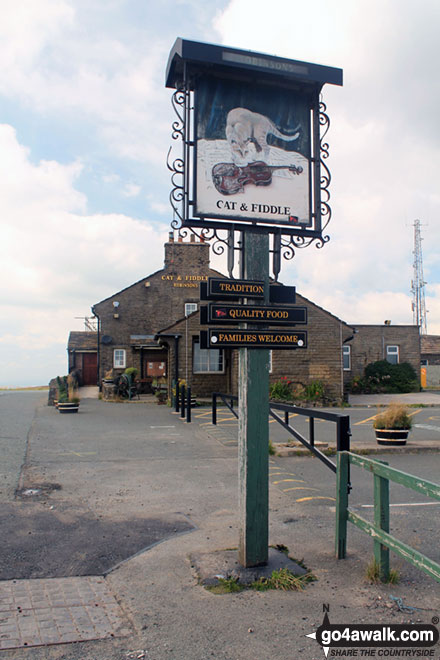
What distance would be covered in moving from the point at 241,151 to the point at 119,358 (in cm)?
2791

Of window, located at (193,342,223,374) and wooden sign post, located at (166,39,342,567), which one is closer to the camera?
wooden sign post, located at (166,39,342,567)

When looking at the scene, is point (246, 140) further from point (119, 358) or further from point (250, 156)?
point (119, 358)

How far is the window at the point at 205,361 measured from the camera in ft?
87.7

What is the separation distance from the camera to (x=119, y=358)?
32500mm

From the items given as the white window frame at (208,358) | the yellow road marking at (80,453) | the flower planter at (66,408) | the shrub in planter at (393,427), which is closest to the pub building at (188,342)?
the white window frame at (208,358)

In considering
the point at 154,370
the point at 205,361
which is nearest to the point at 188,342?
the point at 205,361

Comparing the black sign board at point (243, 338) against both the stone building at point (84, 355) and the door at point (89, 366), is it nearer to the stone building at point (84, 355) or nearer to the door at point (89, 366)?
the stone building at point (84, 355)

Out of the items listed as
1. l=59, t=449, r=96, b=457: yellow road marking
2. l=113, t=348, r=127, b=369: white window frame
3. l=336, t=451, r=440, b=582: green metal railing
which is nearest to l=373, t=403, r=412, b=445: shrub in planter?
l=59, t=449, r=96, b=457: yellow road marking

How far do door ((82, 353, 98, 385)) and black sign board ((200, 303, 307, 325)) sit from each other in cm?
3439

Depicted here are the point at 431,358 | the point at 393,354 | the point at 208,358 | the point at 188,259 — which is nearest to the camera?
the point at 208,358

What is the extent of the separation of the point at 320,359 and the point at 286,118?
70.2 feet

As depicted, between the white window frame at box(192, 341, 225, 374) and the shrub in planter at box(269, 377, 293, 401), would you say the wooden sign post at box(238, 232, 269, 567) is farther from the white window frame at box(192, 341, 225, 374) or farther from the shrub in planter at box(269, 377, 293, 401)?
the white window frame at box(192, 341, 225, 374)

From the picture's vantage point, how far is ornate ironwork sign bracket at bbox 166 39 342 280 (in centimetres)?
539

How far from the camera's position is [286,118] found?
19.0 feet
